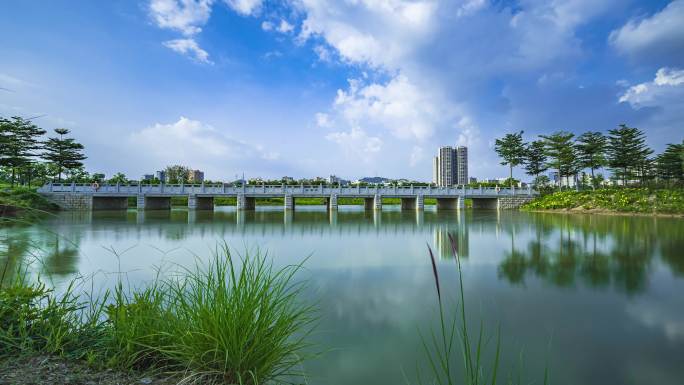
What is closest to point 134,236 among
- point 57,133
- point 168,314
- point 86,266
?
point 86,266

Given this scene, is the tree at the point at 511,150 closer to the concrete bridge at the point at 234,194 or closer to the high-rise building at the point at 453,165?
the concrete bridge at the point at 234,194

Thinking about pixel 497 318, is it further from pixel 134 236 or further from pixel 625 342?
pixel 134 236

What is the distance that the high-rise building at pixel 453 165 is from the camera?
85.2m

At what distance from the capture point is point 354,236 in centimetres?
1170

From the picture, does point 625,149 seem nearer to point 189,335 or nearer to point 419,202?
point 419,202

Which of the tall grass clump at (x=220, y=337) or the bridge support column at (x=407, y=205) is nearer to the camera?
the tall grass clump at (x=220, y=337)

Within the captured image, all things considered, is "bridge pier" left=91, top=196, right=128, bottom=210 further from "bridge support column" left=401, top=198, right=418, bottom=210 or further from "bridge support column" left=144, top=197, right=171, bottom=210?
"bridge support column" left=401, top=198, right=418, bottom=210

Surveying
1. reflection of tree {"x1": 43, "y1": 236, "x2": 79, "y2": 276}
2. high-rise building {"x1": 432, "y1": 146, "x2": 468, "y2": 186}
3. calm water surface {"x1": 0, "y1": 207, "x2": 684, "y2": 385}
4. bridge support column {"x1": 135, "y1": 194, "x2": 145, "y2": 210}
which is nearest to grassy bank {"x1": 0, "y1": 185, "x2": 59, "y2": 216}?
calm water surface {"x1": 0, "y1": 207, "x2": 684, "y2": 385}

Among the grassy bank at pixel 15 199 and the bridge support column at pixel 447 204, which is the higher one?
the grassy bank at pixel 15 199

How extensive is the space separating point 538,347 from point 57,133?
131ft

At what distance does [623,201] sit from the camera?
21.7m

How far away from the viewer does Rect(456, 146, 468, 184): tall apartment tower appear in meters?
85.3

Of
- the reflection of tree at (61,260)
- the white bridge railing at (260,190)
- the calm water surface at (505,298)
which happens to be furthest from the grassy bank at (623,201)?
the reflection of tree at (61,260)

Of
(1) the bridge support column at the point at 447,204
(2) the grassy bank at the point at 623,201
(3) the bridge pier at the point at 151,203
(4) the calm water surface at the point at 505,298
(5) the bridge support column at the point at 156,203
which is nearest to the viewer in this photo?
(4) the calm water surface at the point at 505,298
